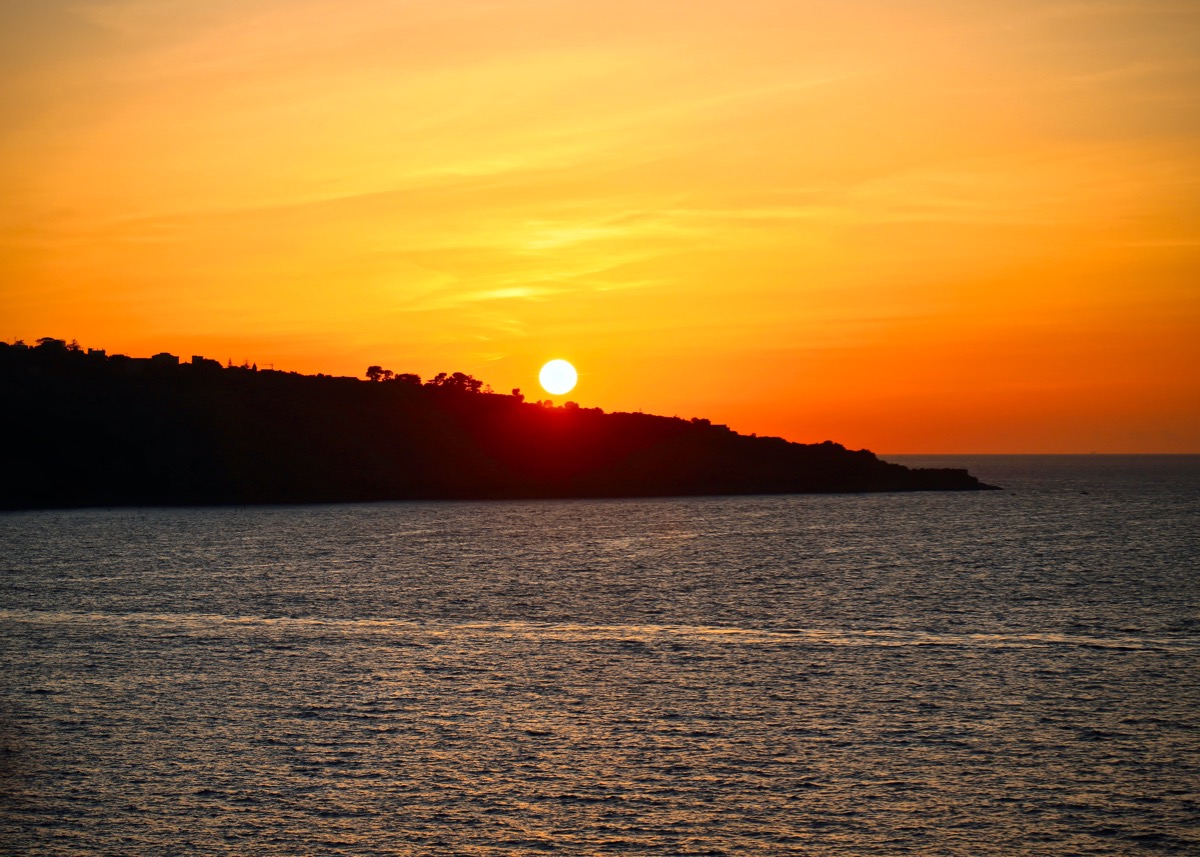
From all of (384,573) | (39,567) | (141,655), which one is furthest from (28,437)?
(141,655)

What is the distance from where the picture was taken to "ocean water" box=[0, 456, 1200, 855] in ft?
75.6

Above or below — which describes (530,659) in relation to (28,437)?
below

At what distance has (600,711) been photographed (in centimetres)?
3312

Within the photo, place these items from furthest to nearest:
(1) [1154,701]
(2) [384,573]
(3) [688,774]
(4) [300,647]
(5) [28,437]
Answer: (5) [28,437], (2) [384,573], (4) [300,647], (1) [1154,701], (3) [688,774]

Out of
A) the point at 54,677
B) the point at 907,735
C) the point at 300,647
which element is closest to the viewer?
the point at 907,735

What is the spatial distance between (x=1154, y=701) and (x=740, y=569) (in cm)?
4514

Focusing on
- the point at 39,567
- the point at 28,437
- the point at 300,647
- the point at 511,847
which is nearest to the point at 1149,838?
the point at 511,847

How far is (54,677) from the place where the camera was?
124ft

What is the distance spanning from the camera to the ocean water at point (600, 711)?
2303 cm

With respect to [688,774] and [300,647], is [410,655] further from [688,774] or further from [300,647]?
[688,774]

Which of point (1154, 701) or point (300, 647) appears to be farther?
point (300, 647)

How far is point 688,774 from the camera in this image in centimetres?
2655

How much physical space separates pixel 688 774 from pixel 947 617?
103 feet

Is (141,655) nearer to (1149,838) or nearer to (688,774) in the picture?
(688,774)
